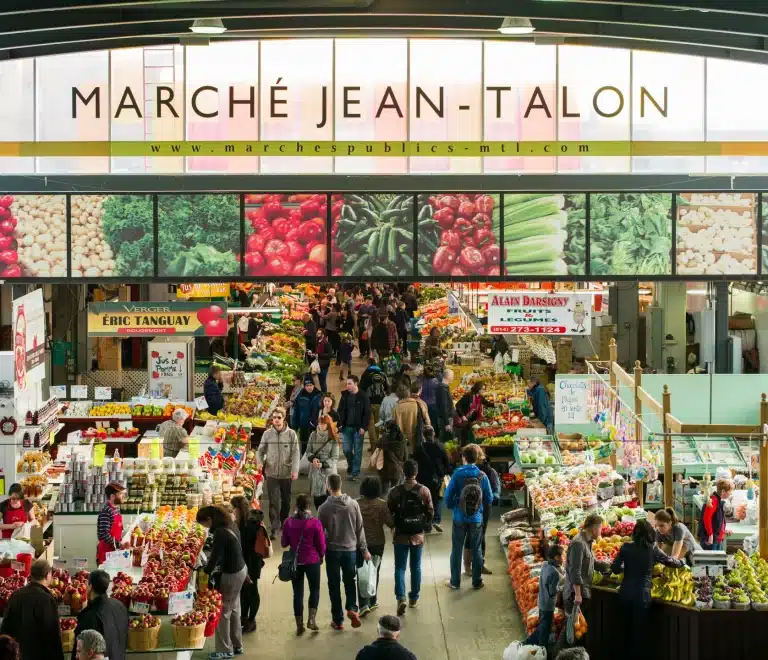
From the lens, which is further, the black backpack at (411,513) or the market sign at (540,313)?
the market sign at (540,313)

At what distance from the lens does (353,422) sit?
59.8ft

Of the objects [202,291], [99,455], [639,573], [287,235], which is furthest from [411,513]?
[202,291]

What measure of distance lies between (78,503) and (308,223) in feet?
16.2

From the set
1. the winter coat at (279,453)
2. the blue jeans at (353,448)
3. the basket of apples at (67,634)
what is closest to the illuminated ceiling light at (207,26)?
the winter coat at (279,453)

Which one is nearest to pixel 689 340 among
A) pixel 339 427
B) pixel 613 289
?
pixel 613 289

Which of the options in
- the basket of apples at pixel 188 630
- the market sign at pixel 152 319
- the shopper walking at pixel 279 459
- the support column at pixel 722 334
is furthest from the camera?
the support column at pixel 722 334

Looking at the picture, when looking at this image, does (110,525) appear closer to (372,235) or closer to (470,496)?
(470,496)

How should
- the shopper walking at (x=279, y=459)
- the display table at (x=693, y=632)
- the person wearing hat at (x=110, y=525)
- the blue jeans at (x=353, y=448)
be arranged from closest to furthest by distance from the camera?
the display table at (x=693, y=632) < the person wearing hat at (x=110, y=525) < the shopper walking at (x=279, y=459) < the blue jeans at (x=353, y=448)

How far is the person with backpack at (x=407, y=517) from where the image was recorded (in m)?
12.8

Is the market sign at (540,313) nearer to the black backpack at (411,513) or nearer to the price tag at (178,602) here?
the black backpack at (411,513)

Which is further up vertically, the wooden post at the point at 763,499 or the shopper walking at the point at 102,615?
the wooden post at the point at 763,499

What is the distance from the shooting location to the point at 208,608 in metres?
11.3

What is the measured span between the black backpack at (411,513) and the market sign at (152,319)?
5825 mm

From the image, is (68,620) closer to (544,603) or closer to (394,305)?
(544,603)
